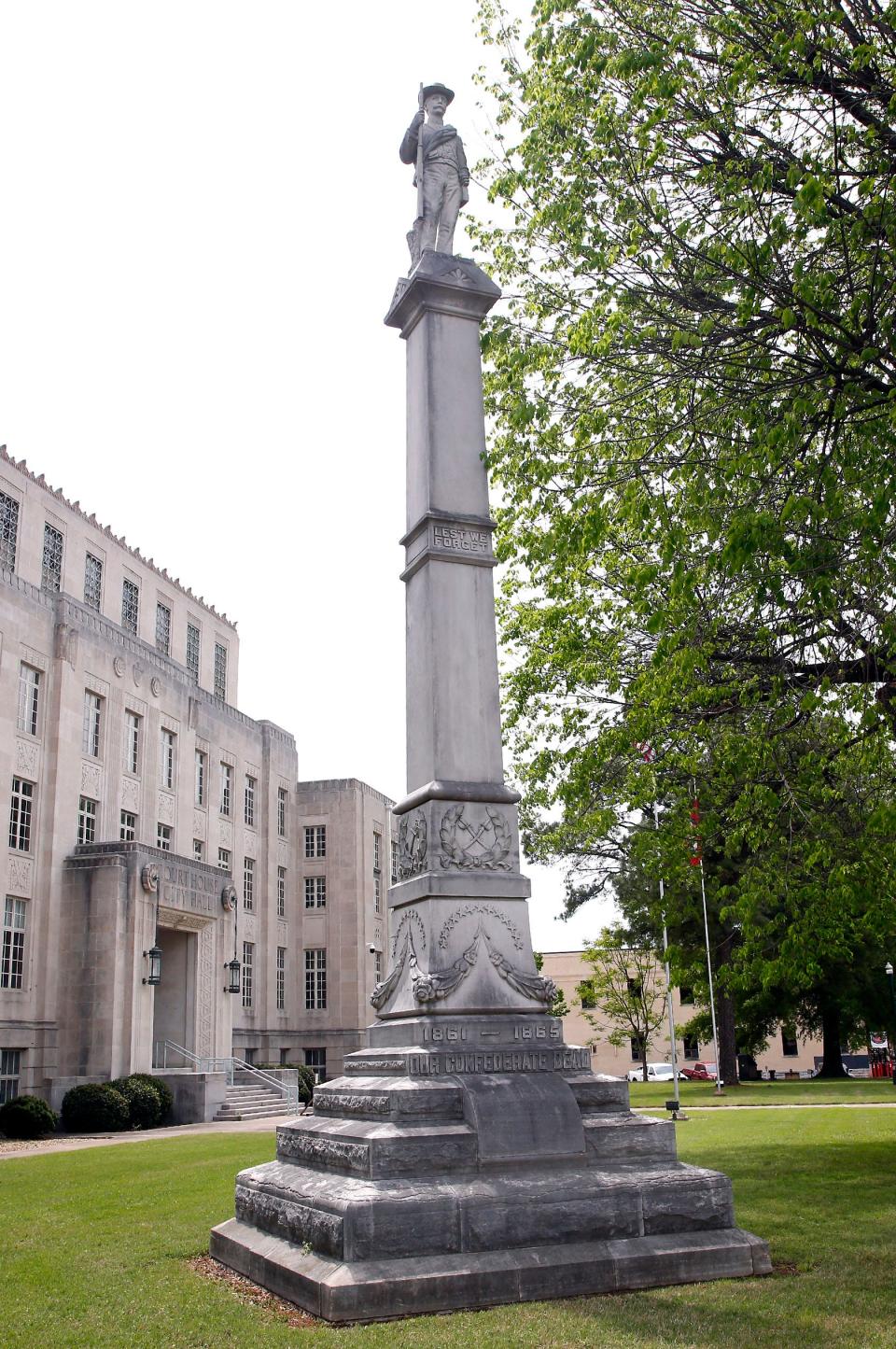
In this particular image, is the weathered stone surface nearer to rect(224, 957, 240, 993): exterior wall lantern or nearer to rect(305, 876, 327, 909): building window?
rect(224, 957, 240, 993): exterior wall lantern

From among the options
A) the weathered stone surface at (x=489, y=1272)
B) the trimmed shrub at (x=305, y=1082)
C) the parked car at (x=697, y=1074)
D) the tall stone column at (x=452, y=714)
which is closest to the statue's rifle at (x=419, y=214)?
the tall stone column at (x=452, y=714)

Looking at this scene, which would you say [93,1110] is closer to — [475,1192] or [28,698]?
[28,698]

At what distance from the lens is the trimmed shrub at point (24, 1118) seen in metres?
25.6

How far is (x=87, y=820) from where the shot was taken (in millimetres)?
33062

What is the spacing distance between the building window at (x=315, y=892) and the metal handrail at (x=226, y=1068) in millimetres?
13290

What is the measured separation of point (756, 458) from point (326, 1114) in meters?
6.35

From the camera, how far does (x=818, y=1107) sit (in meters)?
28.6

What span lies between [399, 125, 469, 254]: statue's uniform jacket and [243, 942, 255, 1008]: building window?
37.9 meters

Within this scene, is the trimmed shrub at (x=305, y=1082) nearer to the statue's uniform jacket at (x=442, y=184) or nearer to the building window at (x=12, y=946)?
the building window at (x=12, y=946)

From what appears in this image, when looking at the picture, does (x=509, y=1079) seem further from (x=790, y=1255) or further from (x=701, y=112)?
(x=701, y=112)

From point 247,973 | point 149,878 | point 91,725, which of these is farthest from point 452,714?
point 247,973

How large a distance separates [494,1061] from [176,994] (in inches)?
1114

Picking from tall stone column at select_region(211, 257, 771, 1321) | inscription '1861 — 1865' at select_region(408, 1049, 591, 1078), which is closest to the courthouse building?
tall stone column at select_region(211, 257, 771, 1321)

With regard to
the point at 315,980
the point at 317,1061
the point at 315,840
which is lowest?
the point at 317,1061
